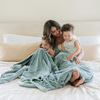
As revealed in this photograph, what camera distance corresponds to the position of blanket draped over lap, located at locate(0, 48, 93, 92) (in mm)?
1076

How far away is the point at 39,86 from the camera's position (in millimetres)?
1046

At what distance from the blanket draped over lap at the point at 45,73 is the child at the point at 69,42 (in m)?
0.13

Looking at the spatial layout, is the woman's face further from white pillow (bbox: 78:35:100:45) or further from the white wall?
the white wall

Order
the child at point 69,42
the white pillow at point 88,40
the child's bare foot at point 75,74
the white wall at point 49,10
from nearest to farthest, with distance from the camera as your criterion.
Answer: the child's bare foot at point 75,74 → the child at point 69,42 → the white pillow at point 88,40 → the white wall at point 49,10

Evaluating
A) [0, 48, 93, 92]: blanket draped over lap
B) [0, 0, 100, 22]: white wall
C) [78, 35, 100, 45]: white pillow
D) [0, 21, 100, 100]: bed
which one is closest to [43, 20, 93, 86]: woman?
[0, 48, 93, 92]: blanket draped over lap

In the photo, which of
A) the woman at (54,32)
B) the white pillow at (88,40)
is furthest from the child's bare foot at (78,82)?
the white pillow at (88,40)

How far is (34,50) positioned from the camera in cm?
188

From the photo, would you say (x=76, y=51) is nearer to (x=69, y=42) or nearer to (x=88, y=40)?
(x=69, y=42)

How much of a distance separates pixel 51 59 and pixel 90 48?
75 cm

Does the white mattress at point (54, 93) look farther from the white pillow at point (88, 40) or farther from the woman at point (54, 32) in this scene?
the white pillow at point (88, 40)

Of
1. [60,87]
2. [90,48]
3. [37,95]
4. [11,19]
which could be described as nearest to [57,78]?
[60,87]

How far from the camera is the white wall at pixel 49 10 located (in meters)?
2.42

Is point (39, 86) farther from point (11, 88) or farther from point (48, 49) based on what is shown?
point (48, 49)

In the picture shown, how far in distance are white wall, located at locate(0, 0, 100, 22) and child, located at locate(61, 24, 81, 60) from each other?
3.29 ft
